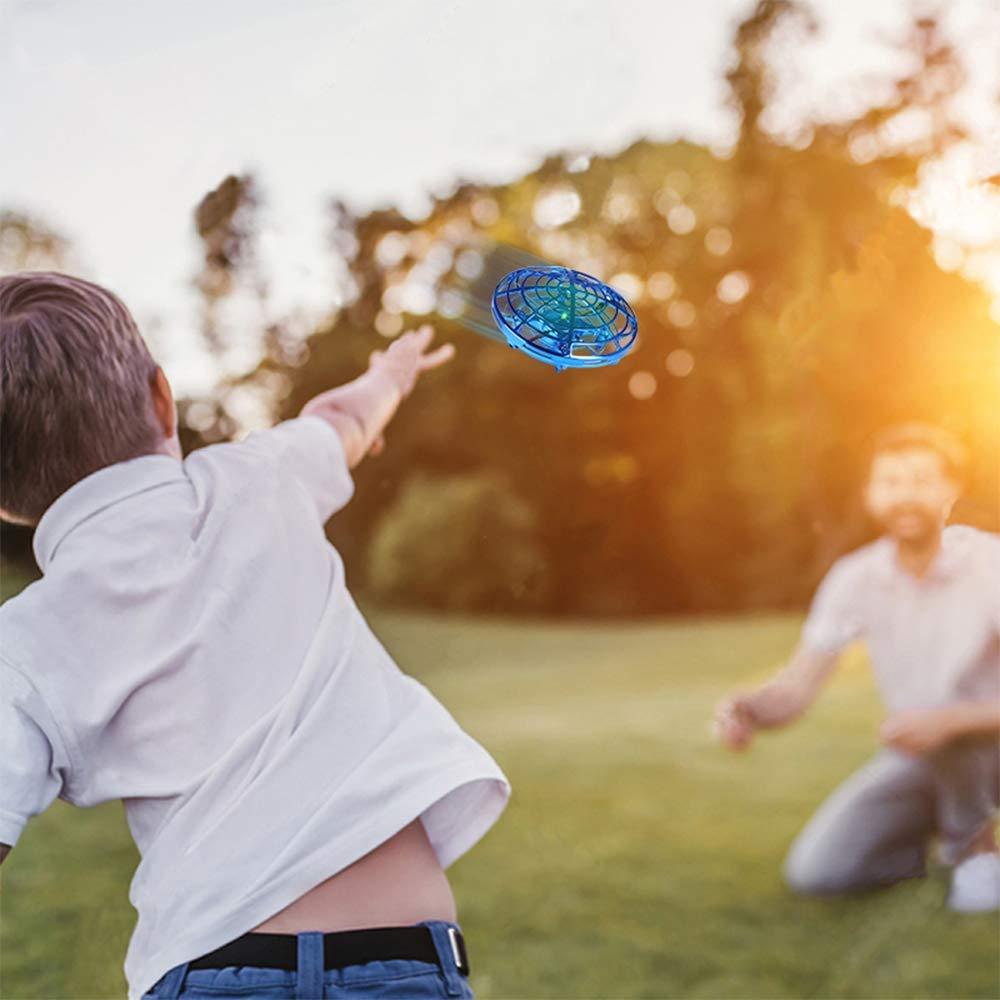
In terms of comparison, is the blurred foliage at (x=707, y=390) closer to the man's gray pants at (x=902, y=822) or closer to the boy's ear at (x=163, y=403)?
the man's gray pants at (x=902, y=822)

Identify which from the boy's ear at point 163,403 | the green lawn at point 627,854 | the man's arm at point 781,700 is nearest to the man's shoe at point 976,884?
the green lawn at point 627,854

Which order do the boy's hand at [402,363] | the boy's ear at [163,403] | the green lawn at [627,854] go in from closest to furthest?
1. the boy's ear at [163,403]
2. the boy's hand at [402,363]
3. the green lawn at [627,854]

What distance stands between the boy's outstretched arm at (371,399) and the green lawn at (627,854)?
0.74 meters

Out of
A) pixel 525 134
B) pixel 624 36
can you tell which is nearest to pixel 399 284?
pixel 525 134

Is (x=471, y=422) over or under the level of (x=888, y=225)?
under

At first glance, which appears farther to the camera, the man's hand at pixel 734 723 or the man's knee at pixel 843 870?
the man's hand at pixel 734 723

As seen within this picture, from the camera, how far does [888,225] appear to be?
172cm

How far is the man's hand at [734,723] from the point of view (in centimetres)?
170

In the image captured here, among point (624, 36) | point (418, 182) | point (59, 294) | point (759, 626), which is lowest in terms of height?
point (759, 626)

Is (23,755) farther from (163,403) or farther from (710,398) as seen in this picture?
(710,398)

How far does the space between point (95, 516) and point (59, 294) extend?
142mm

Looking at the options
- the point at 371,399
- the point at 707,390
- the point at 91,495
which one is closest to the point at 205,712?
the point at 91,495

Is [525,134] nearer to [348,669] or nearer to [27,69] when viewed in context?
[27,69]

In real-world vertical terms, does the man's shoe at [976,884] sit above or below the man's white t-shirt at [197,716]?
below
